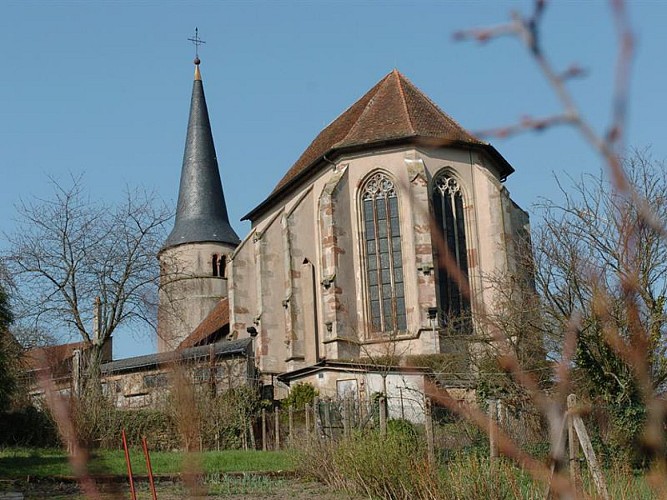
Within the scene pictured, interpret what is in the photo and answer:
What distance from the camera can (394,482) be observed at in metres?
11.3

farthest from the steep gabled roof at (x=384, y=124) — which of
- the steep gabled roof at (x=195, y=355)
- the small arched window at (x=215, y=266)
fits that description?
the small arched window at (x=215, y=266)

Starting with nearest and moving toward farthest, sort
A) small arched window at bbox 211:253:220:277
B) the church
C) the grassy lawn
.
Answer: the grassy lawn → the church → small arched window at bbox 211:253:220:277

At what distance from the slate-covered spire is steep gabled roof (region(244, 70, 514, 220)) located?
9.55 m

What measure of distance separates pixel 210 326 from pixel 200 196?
936cm

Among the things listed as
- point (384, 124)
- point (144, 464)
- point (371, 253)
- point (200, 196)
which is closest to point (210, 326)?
point (200, 196)

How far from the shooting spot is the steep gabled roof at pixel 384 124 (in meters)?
32.0

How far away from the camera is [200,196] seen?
48375 mm

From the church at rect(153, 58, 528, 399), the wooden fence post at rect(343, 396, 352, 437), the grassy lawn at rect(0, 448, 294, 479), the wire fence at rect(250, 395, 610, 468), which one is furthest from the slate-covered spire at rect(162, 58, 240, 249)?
the wooden fence post at rect(343, 396, 352, 437)

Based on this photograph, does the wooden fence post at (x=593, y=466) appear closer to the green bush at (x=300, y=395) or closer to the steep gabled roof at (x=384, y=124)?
the green bush at (x=300, y=395)

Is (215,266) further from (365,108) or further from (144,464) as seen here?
(144,464)

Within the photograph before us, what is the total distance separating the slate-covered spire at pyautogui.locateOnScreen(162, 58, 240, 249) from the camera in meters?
47.5

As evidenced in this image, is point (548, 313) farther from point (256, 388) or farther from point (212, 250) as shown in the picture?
point (212, 250)

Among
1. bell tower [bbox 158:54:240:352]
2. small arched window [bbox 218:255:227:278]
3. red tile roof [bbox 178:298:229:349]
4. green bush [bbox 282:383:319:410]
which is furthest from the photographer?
small arched window [bbox 218:255:227:278]

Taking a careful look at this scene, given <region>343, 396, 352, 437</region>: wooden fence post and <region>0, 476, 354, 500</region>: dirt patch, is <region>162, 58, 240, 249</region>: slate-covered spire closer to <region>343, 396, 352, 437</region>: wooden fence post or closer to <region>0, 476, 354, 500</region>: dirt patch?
<region>343, 396, 352, 437</region>: wooden fence post
